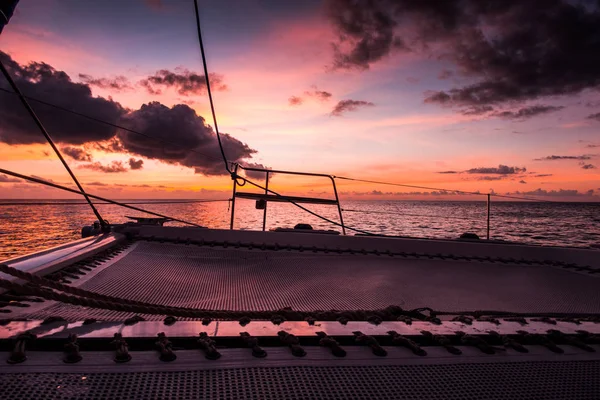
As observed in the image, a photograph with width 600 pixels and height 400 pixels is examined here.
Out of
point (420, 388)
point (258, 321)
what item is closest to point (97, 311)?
point (258, 321)

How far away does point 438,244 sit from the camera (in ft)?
14.0

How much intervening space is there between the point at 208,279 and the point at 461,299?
2.07 meters

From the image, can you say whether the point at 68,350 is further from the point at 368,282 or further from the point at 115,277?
the point at 368,282

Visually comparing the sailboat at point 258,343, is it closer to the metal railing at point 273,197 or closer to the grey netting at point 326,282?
the grey netting at point 326,282

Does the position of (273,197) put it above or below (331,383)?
above

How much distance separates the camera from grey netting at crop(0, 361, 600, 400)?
3.26ft

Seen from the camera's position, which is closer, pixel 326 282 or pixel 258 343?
pixel 258 343

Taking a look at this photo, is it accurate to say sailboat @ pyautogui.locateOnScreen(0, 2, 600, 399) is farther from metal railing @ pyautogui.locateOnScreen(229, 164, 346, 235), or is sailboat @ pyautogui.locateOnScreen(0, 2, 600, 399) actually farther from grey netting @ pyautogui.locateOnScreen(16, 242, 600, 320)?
metal railing @ pyautogui.locateOnScreen(229, 164, 346, 235)

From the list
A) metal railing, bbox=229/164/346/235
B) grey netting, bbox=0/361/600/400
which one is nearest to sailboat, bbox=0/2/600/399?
grey netting, bbox=0/361/600/400

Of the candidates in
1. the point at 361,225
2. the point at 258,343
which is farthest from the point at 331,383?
the point at 361,225

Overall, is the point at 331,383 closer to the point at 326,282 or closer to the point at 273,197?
the point at 326,282

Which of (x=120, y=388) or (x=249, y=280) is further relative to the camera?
(x=249, y=280)

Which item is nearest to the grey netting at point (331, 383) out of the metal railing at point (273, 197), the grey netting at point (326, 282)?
the grey netting at point (326, 282)

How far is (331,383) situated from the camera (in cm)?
111
